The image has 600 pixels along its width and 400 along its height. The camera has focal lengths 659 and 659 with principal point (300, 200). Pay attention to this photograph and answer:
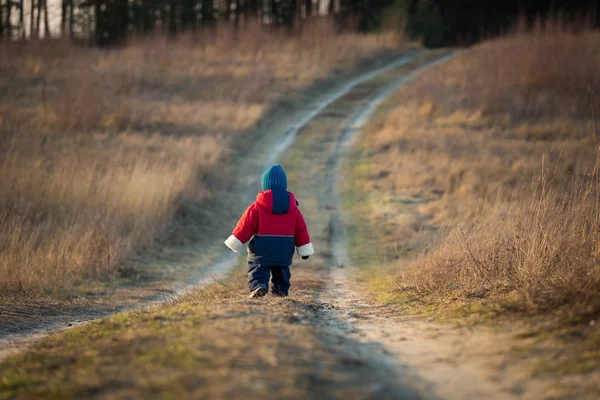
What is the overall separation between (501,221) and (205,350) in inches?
191

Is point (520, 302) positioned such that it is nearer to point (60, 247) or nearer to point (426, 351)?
point (426, 351)

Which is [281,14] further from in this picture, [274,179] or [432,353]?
[432,353]

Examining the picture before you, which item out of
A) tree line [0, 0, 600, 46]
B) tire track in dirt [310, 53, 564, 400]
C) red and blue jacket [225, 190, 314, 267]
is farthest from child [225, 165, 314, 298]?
tree line [0, 0, 600, 46]

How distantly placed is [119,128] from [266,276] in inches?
507

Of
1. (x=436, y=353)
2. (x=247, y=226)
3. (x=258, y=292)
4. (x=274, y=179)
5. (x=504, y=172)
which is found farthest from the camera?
(x=504, y=172)

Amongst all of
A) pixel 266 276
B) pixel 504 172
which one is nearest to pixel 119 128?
pixel 504 172

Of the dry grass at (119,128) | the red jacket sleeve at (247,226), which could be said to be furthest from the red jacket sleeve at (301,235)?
the dry grass at (119,128)

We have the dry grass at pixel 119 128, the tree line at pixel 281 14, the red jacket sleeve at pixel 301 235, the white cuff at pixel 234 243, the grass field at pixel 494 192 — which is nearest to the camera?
the grass field at pixel 494 192

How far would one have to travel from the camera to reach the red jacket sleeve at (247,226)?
255 inches

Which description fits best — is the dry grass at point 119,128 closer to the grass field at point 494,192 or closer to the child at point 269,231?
the child at point 269,231

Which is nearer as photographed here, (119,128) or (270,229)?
(270,229)

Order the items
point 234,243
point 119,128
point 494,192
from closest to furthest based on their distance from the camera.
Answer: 1. point 234,243
2. point 494,192
3. point 119,128

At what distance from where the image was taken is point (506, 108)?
803 inches

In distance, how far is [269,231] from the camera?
6.52 metres
